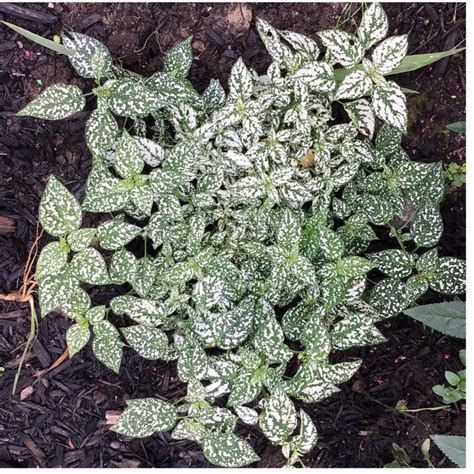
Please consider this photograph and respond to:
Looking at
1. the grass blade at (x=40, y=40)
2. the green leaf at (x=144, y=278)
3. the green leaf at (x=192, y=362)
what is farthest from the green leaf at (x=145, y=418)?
the grass blade at (x=40, y=40)

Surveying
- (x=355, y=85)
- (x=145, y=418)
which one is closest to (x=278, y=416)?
(x=145, y=418)

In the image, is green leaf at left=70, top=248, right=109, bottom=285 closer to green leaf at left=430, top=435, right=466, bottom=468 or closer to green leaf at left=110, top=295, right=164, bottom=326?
green leaf at left=110, top=295, right=164, bottom=326

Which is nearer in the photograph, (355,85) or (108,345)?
(355,85)

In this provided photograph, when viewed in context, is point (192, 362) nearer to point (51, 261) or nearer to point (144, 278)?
point (144, 278)

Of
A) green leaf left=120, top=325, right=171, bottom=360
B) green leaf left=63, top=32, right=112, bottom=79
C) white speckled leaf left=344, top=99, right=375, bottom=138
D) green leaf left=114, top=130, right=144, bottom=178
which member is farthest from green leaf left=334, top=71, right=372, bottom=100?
green leaf left=120, top=325, right=171, bottom=360
